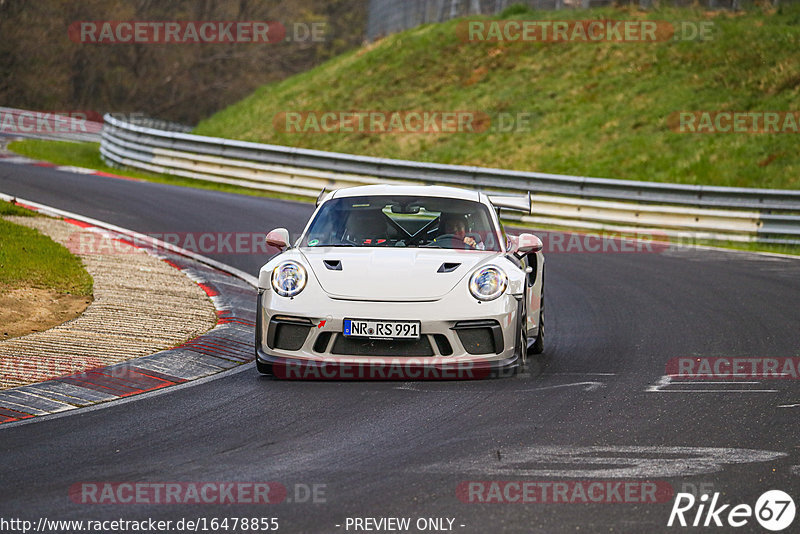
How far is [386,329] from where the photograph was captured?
749 cm

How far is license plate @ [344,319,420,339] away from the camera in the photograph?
748cm

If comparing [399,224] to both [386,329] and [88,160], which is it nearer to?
[386,329]

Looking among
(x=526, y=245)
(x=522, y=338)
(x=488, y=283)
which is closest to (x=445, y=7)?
(x=526, y=245)

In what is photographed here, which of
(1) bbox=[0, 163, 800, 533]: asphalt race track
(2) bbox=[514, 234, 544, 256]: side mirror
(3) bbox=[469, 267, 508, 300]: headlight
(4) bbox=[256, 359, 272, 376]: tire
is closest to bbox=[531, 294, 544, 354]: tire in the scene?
(1) bbox=[0, 163, 800, 533]: asphalt race track

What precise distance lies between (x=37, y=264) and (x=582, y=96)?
834 inches

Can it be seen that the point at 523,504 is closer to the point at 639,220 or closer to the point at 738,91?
the point at 639,220

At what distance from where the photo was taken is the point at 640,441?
20.1ft

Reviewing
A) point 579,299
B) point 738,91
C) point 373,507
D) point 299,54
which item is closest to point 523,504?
point 373,507

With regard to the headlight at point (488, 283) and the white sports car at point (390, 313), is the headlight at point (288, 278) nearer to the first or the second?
the white sports car at point (390, 313)

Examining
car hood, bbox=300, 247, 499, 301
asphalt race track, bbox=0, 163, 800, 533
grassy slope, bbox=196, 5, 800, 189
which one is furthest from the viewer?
grassy slope, bbox=196, 5, 800, 189

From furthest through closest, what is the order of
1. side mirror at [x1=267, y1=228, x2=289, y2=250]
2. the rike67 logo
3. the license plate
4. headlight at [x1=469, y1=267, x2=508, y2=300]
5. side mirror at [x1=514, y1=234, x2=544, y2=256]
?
side mirror at [x1=514, y1=234, x2=544, y2=256] < side mirror at [x1=267, y1=228, x2=289, y2=250] < headlight at [x1=469, y1=267, x2=508, y2=300] < the license plate < the rike67 logo

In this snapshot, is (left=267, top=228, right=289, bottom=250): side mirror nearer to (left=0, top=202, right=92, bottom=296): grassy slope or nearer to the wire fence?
(left=0, top=202, right=92, bottom=296): grassy slope

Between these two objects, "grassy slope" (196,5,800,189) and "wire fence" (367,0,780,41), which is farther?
"wire fence" (367,0,780,41)

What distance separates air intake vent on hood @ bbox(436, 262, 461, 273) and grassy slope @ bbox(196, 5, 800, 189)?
16.0m
